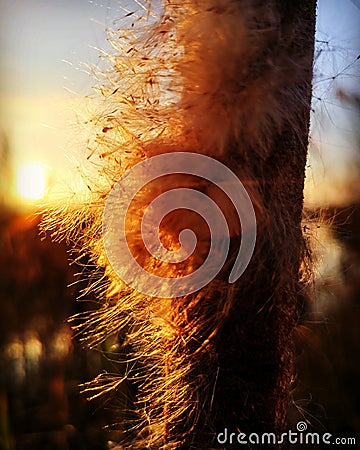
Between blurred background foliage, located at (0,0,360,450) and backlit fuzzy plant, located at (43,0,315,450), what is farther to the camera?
blurred background foliage, located at (0,0,360,450)

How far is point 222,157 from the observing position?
53 centimetres

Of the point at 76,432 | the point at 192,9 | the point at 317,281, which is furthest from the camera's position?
the point at 76,432

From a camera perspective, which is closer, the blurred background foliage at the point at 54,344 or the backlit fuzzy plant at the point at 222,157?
the backlit fuzzy plant at the point at 222,157

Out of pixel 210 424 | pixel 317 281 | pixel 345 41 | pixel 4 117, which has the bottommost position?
pixel 210 424

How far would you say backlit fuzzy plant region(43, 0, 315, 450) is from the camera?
0.52m

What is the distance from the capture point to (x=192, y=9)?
54 cm

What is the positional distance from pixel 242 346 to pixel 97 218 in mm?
215

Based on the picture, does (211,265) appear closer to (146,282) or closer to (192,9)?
(146,282)

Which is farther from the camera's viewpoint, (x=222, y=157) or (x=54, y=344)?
(x=54, y=344)

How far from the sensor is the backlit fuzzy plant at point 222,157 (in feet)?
1.72

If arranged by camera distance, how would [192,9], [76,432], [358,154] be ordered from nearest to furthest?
[192,9] → [358,154] → [76,432]

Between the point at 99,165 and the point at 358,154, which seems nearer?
the point at 99,165

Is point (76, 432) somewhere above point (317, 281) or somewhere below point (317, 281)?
below

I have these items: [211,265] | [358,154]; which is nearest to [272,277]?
[211,265]
